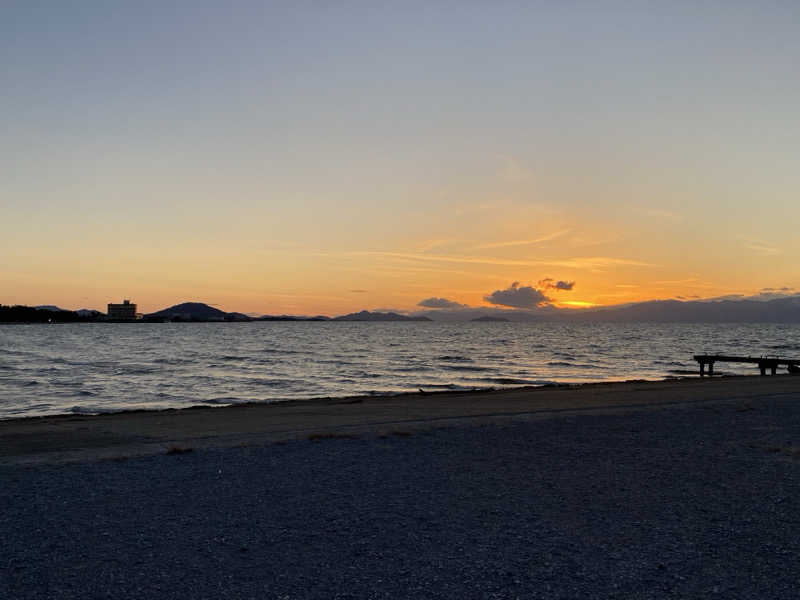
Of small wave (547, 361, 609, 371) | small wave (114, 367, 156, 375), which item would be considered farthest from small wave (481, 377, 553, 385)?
small wave (114, 367, 156, 375)

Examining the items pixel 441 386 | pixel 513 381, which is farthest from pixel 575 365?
pixel 441 386

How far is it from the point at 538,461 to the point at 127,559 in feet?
23.5

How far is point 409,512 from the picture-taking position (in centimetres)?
803

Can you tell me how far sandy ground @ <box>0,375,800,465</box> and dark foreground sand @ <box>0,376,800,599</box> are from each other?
0.20m

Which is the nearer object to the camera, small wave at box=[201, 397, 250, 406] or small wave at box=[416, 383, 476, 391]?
small wave at box=[201, 397, 250, 406]

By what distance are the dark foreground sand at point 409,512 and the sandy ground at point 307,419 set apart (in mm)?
197

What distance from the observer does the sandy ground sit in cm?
1340

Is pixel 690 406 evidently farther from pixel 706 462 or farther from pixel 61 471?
pixel 61 471

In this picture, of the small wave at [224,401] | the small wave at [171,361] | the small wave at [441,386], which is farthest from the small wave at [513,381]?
the small wave at [171,361]

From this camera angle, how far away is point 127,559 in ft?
21.0

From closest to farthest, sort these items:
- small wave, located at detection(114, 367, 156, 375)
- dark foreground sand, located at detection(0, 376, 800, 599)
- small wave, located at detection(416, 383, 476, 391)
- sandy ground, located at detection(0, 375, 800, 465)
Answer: dark foreground sand, located at detection(0, 376, 800, 599), sandy ground, located at detection(0, 375, 800, 465), small wave, located at detection(416, 383, 476, 391), small wave, located at detection(114, 367, 156, 375)

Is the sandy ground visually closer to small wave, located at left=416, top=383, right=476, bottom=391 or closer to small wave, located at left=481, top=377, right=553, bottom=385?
small wave, located at left=416, top=383, right=476, bottom=391

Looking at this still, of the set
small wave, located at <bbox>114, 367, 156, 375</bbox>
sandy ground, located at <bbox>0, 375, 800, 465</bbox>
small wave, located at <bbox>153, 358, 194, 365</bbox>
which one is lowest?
small wave, located at <bbox>153, 358, 194, 365</bbox>

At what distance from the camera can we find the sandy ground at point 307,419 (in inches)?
527
